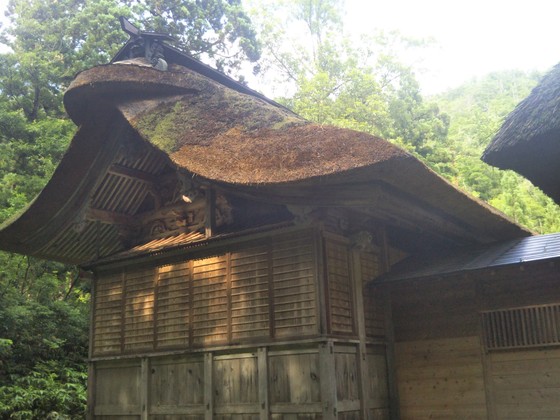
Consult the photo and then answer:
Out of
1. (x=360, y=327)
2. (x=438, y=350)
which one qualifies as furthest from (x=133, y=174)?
(x=438, y=350)

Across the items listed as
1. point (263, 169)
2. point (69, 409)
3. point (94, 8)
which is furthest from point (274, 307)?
point (94, 8)

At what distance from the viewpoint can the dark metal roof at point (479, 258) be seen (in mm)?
7449

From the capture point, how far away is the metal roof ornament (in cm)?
1030

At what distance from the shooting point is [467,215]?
843cm

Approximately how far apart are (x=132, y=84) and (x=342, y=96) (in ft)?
60.0

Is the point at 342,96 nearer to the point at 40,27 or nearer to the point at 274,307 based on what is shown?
the point at 40,27

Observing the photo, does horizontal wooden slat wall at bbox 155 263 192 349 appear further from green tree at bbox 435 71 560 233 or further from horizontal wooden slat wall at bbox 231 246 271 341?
green tree at bbox 435 71 560 233

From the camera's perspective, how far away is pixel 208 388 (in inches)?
311

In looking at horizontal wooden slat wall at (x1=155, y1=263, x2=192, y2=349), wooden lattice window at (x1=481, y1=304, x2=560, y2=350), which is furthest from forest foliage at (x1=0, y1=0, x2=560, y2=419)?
wooden lattice window at (x1=481, y1=304, x2=560, y2=350)

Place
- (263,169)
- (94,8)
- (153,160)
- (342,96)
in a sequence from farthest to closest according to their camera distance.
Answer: (342,96) → (94,8) → (153,160) → (263,169)

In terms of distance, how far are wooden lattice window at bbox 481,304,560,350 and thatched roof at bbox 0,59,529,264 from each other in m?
1.61

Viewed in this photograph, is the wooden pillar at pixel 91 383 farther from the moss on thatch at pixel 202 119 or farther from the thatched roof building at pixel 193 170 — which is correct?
the moss on thatch at pixel 202 119

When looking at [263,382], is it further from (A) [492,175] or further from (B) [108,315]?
(A) [492,175]

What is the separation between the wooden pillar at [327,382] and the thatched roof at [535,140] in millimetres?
3059
